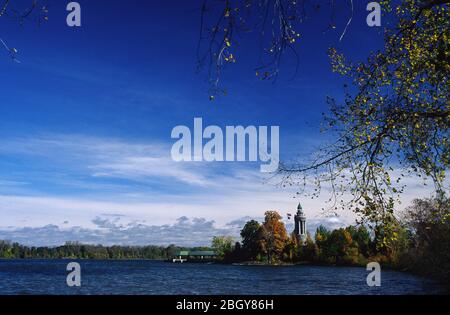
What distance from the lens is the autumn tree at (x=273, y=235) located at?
371 feet

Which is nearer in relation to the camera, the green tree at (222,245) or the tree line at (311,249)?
the tree line at (311,249)

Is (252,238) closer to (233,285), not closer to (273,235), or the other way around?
(273,235)

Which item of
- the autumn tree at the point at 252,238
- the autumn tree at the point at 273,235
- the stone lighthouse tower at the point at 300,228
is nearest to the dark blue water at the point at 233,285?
the autumn tree at the point at 273,235

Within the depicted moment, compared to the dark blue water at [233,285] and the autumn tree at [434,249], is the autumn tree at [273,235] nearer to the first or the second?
the dark blue water at [233,285]

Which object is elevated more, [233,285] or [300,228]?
[300,228]

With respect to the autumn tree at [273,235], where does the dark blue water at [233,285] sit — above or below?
below

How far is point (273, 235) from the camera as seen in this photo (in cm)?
11581

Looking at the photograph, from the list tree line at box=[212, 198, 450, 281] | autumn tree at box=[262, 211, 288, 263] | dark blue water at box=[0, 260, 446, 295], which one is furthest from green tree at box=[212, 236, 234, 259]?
dark blue water at box=[0, 260, 446, 295]

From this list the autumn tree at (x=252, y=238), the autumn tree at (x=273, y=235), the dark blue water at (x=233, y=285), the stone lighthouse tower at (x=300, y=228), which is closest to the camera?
the dark blue water at (x=233, y=285)

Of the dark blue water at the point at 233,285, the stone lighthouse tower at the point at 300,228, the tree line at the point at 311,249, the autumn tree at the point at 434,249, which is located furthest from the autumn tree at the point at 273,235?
the autumn tree at the point at 434,249

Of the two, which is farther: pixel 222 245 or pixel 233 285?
pixel 222 245

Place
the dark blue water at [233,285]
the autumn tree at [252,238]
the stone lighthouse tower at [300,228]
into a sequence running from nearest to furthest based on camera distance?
the dark blue water at [233,285], the autumn tree at [252,238], the stone lighthouse tower at [300,228]

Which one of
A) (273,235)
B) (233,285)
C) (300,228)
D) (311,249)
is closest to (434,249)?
(233,285)
